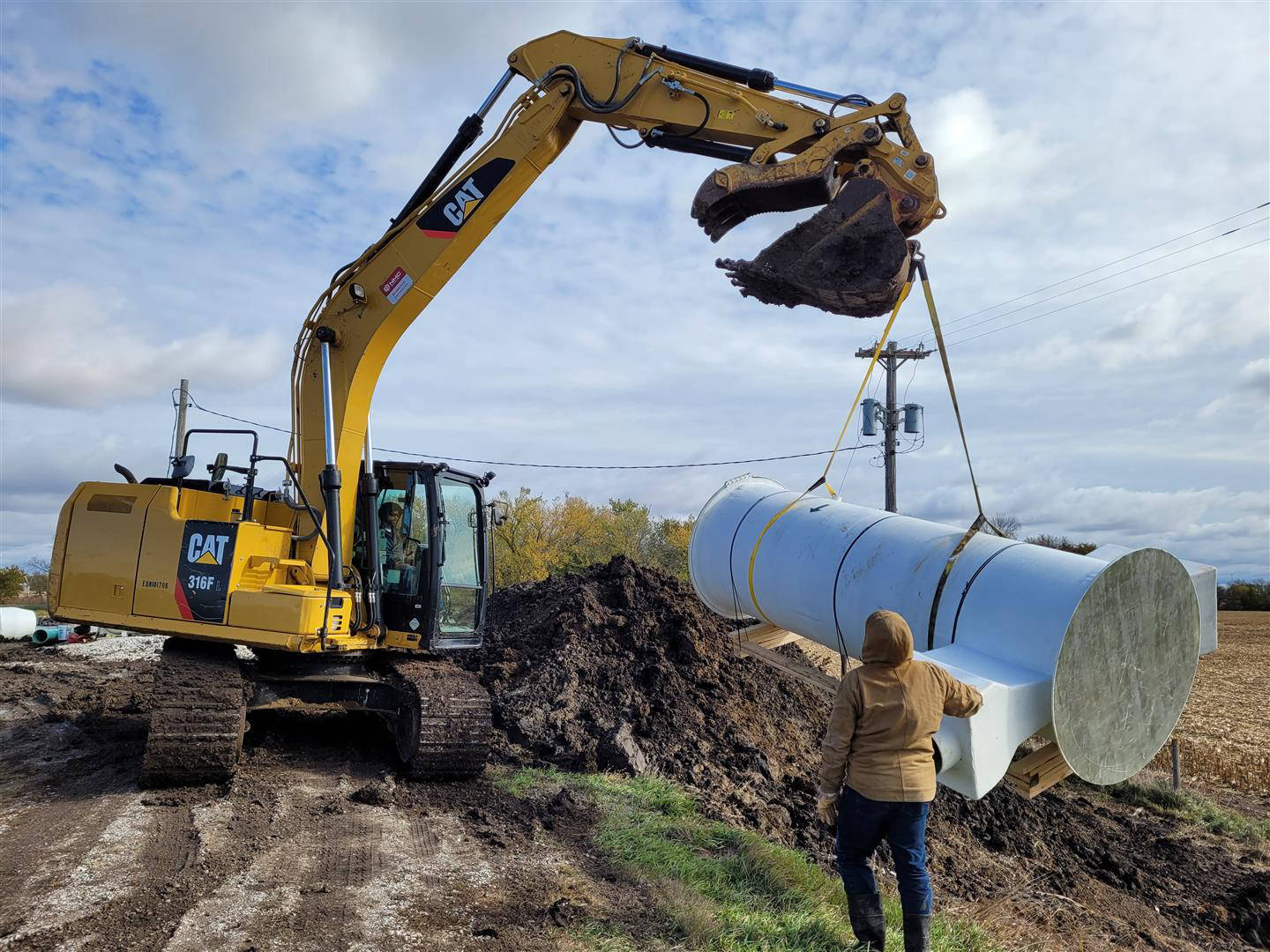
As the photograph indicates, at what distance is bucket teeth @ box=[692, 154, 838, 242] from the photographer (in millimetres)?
6445

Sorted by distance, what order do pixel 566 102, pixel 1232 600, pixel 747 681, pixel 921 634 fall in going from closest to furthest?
pixel 921 634 → pixel 566 102 → pixel 747 681 → pixel 1232 600

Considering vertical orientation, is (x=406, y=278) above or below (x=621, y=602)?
above

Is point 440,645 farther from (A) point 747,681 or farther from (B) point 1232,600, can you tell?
(B) point 1232,600

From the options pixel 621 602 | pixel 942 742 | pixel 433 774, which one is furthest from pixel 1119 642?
pixel 621 602

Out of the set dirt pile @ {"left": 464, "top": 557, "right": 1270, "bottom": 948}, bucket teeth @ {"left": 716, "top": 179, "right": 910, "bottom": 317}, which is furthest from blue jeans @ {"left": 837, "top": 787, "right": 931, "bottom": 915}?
bucket teeth @ {"left": 716, "top": 179, "right": 910, "bottom": 317}

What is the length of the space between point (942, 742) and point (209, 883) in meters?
4.02

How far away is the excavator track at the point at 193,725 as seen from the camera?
648cm

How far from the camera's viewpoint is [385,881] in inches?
202

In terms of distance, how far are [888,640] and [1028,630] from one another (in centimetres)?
125

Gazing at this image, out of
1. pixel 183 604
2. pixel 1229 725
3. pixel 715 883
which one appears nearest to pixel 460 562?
pixel 183 604

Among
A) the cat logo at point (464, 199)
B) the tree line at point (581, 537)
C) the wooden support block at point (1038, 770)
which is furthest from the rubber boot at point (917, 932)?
the tree line at point (581, 537)

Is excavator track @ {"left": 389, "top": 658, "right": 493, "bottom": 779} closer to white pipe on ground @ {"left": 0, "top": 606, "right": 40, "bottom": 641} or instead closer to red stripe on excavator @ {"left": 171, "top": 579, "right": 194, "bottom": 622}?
red stripe on excavator @ {"left": 171, "top": 579, "right": 194, "bottom": 622}

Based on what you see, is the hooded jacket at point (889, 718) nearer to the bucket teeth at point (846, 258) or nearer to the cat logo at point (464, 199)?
the bucket teeth at point (846, 258)

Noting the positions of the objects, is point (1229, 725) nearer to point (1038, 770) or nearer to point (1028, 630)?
point (1038, 770)
